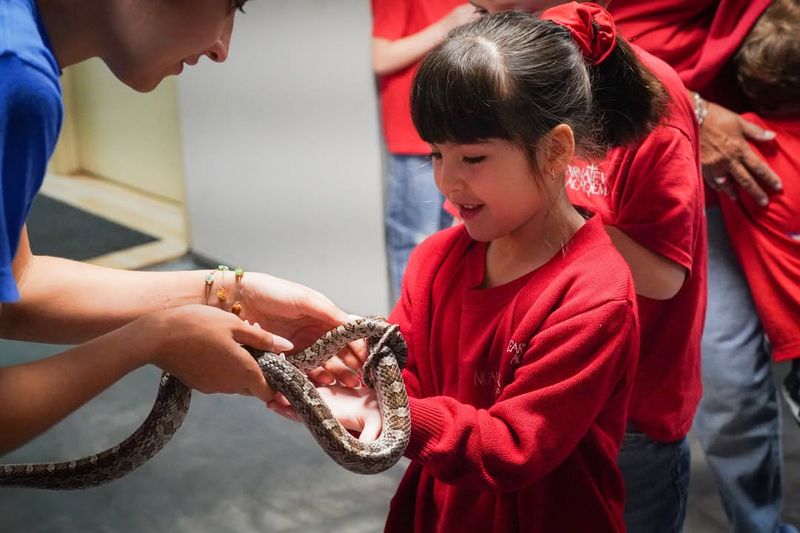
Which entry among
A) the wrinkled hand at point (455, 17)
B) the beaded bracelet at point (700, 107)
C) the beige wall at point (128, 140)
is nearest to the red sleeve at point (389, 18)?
the wrinkled hand at point (455, 17)

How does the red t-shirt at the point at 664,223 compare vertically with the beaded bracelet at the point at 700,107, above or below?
below

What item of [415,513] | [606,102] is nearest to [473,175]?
[606,102]

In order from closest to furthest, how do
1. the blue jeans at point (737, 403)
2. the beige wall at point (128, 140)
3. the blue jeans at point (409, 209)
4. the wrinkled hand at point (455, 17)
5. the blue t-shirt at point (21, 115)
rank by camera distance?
the blue t-shirt at point (21, 115)
the blue jeans at point (737, 403)
the wrinkled hand at point (455, 17)
the blue jeans at point (409, 209)
the beige wall at point (128, 140)

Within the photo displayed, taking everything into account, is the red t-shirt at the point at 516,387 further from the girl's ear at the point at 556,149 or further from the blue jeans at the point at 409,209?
the blue jeans at the point at 409,209

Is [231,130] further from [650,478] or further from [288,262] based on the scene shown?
[650,478]

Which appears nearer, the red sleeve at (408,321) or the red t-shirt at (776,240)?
the red sleeve at (408,321)

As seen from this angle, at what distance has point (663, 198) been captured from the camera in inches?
67.7

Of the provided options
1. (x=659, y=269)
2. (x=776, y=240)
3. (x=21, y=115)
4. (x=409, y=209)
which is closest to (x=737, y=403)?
(x=776, y=240)

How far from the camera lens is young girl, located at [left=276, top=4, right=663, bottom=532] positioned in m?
1.38

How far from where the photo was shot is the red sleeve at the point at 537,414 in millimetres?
1370

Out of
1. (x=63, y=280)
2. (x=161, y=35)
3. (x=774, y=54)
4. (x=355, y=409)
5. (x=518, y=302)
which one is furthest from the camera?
(x=774, y=54)

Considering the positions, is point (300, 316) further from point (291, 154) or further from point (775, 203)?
point (291, 154)

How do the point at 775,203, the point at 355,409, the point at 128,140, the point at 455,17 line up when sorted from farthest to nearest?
the point at 128,140 → the point at 455,17 → the point at 775,203 → the point at 355,409

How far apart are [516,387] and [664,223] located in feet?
1.58
